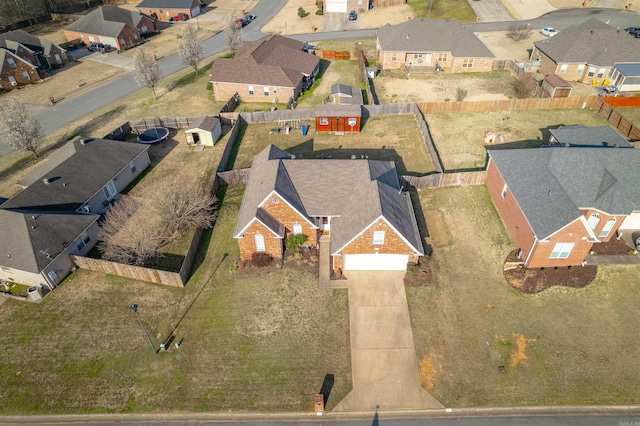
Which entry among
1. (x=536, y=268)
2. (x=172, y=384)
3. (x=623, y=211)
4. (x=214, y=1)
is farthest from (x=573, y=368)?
(x=214, y=1)

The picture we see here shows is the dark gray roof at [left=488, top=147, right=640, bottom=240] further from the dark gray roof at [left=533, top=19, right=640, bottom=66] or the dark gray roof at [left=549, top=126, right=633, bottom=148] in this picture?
the dark gray roof at [left=533, top=19, right=640, bottom=66]

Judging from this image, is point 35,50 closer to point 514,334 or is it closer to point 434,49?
point 434,49

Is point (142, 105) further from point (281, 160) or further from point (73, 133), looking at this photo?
point (281, 160)

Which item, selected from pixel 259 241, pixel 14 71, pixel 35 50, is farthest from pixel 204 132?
pixel 35 50

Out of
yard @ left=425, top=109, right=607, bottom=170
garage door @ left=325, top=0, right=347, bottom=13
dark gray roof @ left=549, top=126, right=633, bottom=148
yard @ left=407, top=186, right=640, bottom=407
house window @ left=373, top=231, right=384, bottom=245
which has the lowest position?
yard @ left=407, top=186, right=640, bottom=407

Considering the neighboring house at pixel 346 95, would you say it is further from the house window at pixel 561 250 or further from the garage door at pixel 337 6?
the garage door at pixel 337 6

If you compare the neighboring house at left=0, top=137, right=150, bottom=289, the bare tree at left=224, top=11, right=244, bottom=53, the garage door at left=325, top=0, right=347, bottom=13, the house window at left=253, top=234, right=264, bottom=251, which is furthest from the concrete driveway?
the garage door at left=325, top=0, right=347, bottom=13
